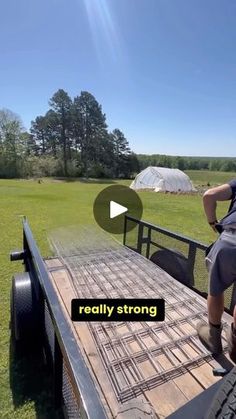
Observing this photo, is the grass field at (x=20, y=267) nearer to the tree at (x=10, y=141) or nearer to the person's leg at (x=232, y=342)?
the person's leg at (x=232, y=342)

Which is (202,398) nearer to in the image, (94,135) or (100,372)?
(100,372)

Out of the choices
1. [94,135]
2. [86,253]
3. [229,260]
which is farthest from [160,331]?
[94,135]

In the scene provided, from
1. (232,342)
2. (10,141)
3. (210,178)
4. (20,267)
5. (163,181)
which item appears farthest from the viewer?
(210,178)

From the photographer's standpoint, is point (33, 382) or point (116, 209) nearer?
point (33, 382)

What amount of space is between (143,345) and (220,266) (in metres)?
0.85

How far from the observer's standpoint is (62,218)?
941 centimetres

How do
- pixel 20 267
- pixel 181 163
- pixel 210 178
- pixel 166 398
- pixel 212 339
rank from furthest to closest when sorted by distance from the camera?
pixel 181 163 < pixel 210 178 < pixel 20 267 < pixel 212 339 < pixel 166 398

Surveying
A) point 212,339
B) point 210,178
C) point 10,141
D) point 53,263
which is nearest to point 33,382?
point 53,263

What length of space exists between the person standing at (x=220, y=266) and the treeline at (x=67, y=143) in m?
39.0

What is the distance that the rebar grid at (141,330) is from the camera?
5.58ft

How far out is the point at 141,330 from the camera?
214 centimetres

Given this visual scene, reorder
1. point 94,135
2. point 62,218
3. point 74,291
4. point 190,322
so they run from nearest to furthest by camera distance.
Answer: point 190,322 → point 74,291 → point 62,218 → point 94,135

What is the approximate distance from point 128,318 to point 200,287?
1444 mm

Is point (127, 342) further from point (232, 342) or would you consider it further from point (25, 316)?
point (25, 316)
